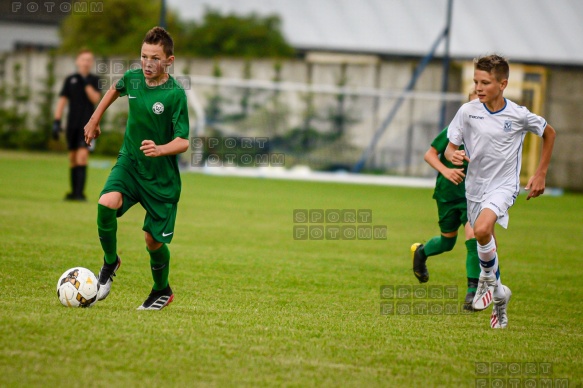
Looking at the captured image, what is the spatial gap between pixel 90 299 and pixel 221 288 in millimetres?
1545

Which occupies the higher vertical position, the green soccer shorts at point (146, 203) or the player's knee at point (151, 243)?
the green soccer shorts at point (146, 203)

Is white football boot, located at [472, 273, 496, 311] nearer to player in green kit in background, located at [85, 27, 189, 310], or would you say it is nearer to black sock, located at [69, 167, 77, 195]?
player in green kit in background, located at [85, 27, 189, 310]

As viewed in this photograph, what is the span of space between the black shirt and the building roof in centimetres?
1584

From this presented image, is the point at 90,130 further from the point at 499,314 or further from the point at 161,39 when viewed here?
the point at 499,314

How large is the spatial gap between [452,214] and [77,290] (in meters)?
3.45

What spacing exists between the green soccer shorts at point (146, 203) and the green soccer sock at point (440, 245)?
114 inches

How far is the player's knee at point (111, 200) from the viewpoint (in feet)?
18.4

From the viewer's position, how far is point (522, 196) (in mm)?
20891

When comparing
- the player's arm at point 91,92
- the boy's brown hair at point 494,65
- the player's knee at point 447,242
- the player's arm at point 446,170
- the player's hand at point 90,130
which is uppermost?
the boy's brown hair at point 494,65

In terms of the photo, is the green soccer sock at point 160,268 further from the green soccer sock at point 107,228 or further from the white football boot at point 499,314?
the white football boot at point 499,314

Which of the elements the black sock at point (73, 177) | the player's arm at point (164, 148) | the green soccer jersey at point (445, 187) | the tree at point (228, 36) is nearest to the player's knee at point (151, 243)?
the player's arm at point (164, 148)

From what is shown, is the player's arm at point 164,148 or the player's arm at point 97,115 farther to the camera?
the player's arm at point 97,115

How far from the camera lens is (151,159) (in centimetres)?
573

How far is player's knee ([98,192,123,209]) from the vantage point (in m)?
5.61
